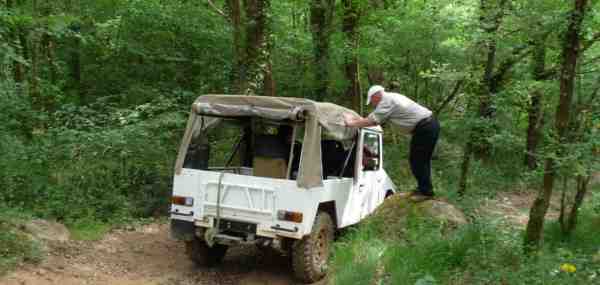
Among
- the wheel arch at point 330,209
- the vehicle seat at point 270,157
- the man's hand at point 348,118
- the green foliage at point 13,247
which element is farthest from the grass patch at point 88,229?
the man's hand at point 348,118

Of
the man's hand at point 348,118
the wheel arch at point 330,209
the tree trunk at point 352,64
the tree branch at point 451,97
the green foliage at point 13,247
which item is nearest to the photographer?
the green foliage at point 13,247

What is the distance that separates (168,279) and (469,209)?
13.5ft

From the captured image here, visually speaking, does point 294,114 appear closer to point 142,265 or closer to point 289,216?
point 289,216

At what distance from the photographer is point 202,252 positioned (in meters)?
6.52

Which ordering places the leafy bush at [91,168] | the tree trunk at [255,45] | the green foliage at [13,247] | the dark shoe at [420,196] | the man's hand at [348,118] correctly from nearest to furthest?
1. the green foliage at [13,247]
2. the man's hand at [348,118]
3. the dark shoe at [420,196]
4. the leafy bush at [91,168]
5. the tree trunk at [255,45]

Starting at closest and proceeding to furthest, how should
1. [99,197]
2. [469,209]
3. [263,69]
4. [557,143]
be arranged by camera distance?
[557,143] → [469,209] → [99,197] → [263,69]

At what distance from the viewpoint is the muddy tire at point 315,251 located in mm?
5840

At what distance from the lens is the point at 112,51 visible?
15.1 m

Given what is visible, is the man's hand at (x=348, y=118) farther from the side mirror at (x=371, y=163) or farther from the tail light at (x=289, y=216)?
the tail light at (x=289, y=216)

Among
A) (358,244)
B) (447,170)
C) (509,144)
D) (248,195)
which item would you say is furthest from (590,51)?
(248,195)

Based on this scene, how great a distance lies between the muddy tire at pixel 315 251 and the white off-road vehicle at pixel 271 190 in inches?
0.5

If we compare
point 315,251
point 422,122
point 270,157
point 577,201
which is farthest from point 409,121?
point 577,201

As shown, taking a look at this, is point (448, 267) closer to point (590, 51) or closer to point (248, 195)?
point (248, 195)

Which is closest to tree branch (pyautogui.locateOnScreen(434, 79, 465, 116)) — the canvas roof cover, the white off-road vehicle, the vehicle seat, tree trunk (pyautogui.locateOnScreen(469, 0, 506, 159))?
tree trunk (pyautogui.locateOnScreen(469, 0, 506, 159))
